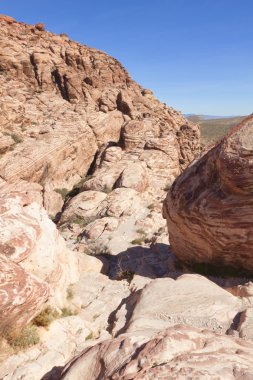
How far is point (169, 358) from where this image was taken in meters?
3.98

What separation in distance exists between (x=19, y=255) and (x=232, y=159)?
576 centimetres

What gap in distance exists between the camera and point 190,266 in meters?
10.2

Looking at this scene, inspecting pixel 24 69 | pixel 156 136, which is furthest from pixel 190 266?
pixel 24 69

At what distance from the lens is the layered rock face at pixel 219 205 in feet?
25.9

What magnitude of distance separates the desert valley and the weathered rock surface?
2 cm

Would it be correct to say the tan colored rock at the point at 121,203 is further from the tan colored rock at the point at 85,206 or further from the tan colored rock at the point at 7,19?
the tan colored rock at the point at 7,19

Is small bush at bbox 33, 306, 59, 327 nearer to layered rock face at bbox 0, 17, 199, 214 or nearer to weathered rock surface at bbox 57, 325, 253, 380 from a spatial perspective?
weathered rock surface at bbox 57, 325, 253, 380

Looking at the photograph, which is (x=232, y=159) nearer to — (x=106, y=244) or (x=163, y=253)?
(x=163, y=253)

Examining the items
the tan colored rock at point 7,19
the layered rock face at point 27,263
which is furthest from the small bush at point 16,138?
the tan colored rock at point 7,19

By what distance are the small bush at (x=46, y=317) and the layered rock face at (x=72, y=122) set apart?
41.3 ft

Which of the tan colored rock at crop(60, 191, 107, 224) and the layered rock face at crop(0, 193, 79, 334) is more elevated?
A: the layered rock face at crop(0, 193, 79, 334)

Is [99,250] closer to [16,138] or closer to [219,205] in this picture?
[219,205]

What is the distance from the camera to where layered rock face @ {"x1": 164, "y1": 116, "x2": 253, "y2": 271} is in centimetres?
789

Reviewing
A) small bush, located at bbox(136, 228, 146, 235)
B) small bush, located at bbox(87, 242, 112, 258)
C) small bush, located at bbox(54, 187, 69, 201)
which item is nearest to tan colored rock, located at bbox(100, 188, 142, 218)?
small bush, located at bbox(136, 228, 146, 235)
